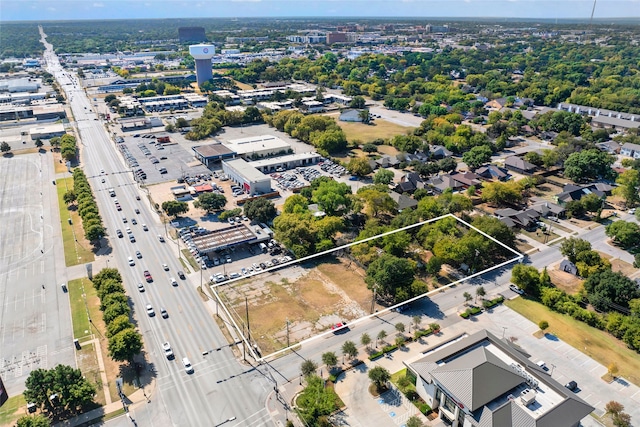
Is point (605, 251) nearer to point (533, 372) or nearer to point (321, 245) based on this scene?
point (533, 372)

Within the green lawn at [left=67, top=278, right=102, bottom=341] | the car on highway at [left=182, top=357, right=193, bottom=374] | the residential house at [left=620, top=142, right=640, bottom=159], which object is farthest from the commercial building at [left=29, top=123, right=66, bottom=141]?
the residential house at [left=620, top=142, right=640, bottom=159]

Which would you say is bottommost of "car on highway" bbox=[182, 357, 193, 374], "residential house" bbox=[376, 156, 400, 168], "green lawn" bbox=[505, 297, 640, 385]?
"car on highway" bbox=[182, 357, 193, 374]

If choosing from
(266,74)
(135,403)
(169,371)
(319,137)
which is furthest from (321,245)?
(266,74)

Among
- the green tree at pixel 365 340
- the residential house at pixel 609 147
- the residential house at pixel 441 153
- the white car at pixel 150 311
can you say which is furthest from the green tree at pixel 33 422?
the residential house at pixel 609 147

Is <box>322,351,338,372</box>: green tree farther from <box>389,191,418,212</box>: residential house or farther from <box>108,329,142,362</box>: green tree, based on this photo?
<box>389,191,418,212</box>: residential house

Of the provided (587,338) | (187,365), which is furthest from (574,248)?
(187,365)

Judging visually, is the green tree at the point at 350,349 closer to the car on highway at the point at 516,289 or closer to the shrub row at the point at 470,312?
the shrub row at the point at 470,312
